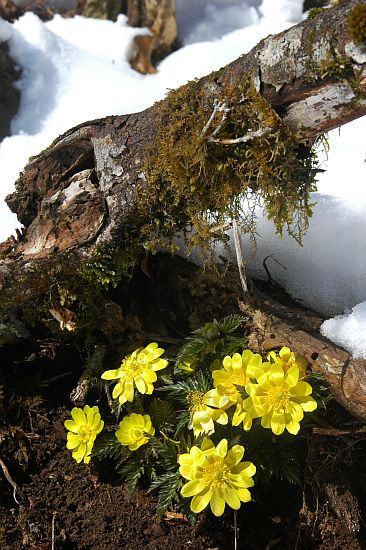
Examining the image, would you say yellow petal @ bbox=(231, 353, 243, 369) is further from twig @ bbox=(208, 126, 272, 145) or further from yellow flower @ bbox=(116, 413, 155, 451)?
twig @ bbox=(208, 126, 272, 145)

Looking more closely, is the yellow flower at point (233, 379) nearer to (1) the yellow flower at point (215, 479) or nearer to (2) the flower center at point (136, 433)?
(1) the yellow flower at point (215, 479)

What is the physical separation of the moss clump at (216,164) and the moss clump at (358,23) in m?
0.37

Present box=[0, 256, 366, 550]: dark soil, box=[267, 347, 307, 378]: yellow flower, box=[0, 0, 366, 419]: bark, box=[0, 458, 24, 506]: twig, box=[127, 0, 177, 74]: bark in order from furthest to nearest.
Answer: box=[127, 0, 177, 74]: bark < box=[0, 458, 24, 506]: twig < box=[0, 256, 366, 550]: dark soil < box=[267, 347, 307, 378]: yellow flower < box=[0, 0, 366, 419]: bark

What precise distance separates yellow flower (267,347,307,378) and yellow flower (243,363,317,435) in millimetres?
104

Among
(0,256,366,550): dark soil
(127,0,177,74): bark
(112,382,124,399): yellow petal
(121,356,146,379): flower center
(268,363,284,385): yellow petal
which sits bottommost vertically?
(0,256,366,550): dark soil

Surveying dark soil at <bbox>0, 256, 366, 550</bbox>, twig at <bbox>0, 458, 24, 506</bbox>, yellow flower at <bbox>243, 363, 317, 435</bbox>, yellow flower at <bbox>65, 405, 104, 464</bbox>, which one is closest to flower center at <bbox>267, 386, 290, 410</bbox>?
yellow flower at <bbox>243, 363, 317, 435</bbox>

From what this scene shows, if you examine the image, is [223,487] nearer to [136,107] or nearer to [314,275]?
[314,275]

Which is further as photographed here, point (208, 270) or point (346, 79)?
point (208, 270)

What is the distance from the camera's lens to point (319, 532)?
87.6 inches

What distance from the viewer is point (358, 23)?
5.74 ft

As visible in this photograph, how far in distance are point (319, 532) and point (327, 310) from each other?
0.98 m

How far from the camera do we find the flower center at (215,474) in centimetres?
191

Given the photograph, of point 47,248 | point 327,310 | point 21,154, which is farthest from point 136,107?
point 327,310

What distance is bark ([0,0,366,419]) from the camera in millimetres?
1900
